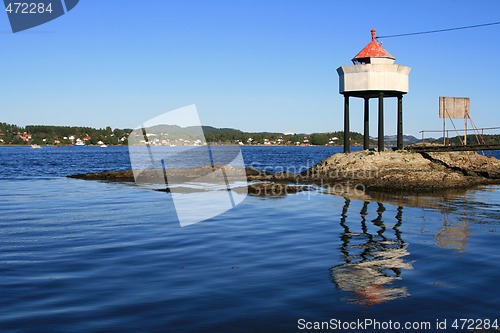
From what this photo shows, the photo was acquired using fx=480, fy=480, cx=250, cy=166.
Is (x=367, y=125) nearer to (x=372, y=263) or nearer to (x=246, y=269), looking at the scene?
(x=372, y=263)

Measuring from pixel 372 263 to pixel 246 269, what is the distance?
2964 mm

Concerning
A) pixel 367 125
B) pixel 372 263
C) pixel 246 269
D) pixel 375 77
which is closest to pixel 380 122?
pixel 367 125

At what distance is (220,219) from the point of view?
19.3 metres

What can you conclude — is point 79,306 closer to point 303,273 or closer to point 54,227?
point 303,273

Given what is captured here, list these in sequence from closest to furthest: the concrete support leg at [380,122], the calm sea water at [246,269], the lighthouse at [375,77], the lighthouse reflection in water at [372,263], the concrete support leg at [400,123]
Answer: the calm sea water at [246,269] < the lighthouse reflection in water at [372,263] < the lighthouse at [375,77] < the concrete support leg at [380,122] < the concrete support leg at [400,123]

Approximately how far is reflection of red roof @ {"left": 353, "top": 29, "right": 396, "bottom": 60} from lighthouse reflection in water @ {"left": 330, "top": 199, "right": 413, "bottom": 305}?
24.5m

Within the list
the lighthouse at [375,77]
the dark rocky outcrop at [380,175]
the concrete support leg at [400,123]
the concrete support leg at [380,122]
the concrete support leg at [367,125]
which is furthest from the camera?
the concrete support leg at [367,125]

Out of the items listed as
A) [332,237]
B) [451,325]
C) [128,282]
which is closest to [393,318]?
[451,325]

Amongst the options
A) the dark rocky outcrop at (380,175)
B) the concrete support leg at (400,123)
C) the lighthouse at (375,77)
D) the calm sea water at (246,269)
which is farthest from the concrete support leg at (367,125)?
the calm sea water at (246,269)

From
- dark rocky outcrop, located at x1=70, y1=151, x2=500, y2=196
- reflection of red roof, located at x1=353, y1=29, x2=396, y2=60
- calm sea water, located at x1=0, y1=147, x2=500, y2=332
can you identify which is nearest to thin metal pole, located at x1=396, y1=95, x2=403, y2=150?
dark rocky outcrop, located at x1=70, y1=151, x2=500, y2=196

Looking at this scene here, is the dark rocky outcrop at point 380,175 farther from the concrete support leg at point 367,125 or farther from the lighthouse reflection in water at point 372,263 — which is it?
the lighthouse reflection in water at point 372,263

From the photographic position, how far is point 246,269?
35.9ft

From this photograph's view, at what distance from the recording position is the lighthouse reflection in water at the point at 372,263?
29.5 ft

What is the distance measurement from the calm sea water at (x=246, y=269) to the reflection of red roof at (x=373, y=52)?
826 inches
